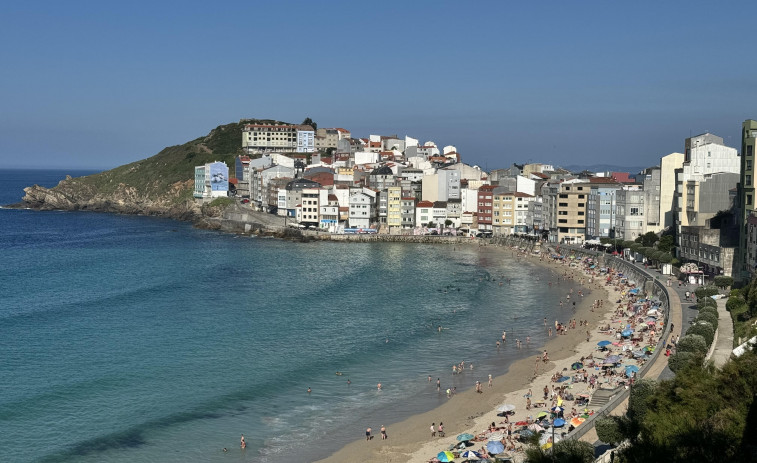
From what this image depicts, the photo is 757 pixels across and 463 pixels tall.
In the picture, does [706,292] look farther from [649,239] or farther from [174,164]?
[174,164]

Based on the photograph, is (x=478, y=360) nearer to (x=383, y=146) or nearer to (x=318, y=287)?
(x=318, y=287)

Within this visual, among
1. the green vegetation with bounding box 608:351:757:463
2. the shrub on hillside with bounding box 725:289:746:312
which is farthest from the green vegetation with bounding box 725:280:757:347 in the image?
the green vegetation with bounding box 608:351:757:463

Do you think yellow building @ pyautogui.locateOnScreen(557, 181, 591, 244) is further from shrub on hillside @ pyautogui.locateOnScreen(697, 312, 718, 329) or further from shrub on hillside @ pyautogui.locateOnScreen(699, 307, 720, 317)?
shrub on hillside @ pyautogui.locateOnScreen(697, 312, 718, 329)

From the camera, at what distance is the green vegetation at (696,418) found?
14.5m

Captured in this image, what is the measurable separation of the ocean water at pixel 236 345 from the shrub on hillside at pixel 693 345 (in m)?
8.69

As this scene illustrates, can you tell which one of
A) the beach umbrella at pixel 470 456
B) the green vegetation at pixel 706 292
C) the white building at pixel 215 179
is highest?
the white building at pixel 215 179

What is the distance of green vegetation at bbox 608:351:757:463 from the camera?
14508mm

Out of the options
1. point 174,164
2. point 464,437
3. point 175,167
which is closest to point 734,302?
point 464,437

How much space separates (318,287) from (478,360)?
19659mm

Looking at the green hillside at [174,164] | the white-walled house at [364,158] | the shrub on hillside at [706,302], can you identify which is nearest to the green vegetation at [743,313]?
the shrub on hillside at [706,302]

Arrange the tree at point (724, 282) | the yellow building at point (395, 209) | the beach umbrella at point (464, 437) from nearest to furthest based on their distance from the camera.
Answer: the beach umbrella at point (464, 437)
the tree at point (724, 282)
the yellow building at point (395, 209)

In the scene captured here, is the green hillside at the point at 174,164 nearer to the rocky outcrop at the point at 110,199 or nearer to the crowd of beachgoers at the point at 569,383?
the rocky outcrop at the point at 110,199

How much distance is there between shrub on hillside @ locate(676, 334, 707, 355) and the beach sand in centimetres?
425

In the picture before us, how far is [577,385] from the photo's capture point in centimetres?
2895
